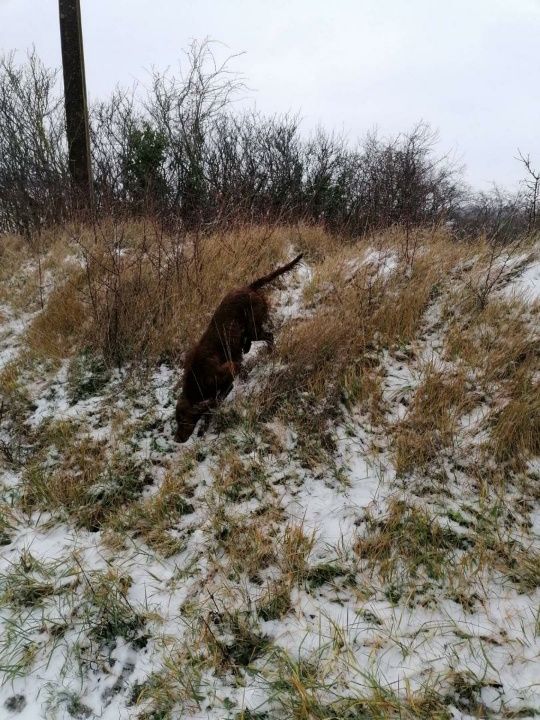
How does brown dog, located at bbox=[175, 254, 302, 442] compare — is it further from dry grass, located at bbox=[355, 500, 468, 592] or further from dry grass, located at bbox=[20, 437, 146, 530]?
dry grass, located at bbox=[355, 500, 468, 592]

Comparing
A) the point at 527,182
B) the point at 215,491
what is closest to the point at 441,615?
the point at 215,491

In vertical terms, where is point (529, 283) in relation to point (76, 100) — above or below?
below

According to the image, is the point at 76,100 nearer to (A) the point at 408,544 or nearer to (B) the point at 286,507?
(B) the point at 286,507

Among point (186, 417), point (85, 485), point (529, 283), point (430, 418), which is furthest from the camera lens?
point (529, 283)

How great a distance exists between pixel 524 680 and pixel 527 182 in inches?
268

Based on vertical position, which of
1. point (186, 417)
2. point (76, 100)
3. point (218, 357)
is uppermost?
point (76, 100)

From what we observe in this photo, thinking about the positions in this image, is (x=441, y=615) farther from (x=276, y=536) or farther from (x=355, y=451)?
(x=355, y=451)

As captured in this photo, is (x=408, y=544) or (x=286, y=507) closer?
(x=408, y=544)

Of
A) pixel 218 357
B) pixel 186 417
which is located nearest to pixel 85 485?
pixel 186 417

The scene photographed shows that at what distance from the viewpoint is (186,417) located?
3018 mm

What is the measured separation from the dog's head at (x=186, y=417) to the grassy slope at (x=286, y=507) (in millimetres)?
102

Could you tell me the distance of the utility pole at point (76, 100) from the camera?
245 inches

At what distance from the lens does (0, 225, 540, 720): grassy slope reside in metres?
1.79

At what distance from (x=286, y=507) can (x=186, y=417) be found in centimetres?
97
